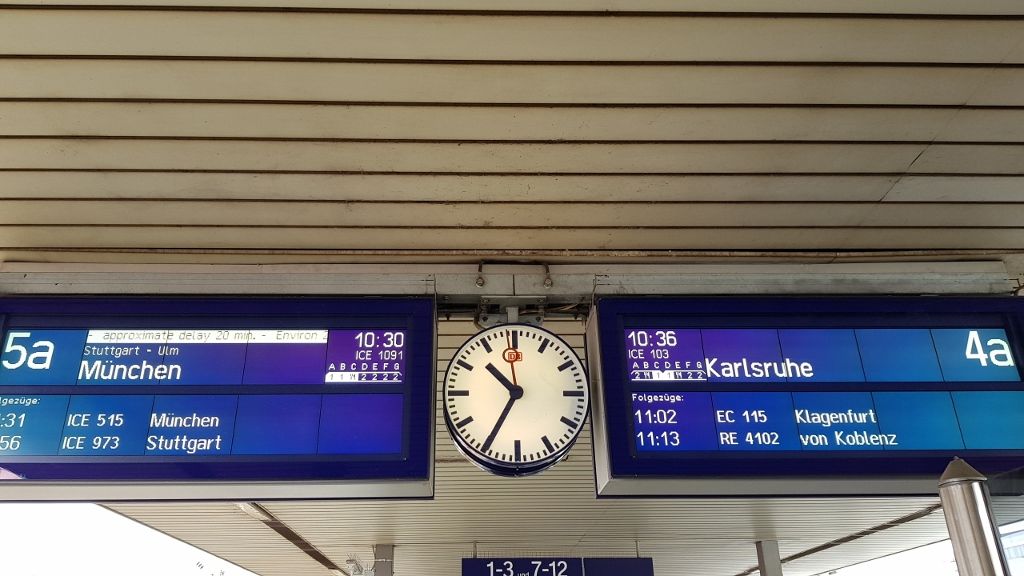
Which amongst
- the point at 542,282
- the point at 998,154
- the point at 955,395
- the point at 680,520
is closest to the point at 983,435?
the point at 955,395

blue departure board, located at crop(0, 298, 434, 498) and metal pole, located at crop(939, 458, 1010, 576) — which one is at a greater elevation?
blue departure board, located at crop(0, 298, 434, 498)

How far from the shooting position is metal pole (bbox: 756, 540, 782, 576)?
8.31m

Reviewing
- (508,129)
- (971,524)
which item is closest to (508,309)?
(508,129)

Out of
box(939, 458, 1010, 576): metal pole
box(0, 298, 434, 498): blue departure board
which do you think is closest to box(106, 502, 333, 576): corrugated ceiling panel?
box(0, 298, 434, 498): blue departure board

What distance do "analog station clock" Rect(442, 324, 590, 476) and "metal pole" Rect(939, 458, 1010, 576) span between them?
1.35 m

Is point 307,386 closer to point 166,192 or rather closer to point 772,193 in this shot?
point 166,192

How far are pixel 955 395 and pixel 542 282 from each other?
5.91 feet

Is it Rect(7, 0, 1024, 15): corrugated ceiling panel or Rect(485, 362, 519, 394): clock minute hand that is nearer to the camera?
Rect(7, 0, 1024, 15): corrugated ceiling panel

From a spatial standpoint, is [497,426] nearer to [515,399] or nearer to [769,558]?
[515,399]

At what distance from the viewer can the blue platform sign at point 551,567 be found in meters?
6.64

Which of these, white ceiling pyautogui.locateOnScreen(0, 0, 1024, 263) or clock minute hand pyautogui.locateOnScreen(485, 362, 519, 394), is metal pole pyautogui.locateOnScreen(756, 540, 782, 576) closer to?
white ceiling pyautogui.locateOnScreen(0, 0, 1024, 263)

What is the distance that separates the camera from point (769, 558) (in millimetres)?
8391

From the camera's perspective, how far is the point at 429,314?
10.3ft

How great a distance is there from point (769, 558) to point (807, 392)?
6406 mm
